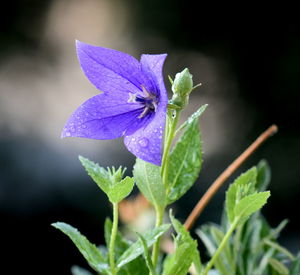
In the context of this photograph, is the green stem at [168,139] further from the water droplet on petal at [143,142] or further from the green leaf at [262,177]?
the green leaf at [262,177]

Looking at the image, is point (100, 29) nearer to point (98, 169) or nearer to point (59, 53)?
point (59, 53)

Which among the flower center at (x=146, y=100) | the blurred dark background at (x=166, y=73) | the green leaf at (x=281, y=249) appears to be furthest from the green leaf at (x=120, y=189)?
the blurred dark background at (x=166, y=73)

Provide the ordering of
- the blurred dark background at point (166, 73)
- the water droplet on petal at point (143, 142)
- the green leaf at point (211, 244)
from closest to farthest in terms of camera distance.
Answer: the water droplet on petal at point (143, 142) < the green leaf at point (211, 244) < the blurred dark background at point (166, 73)

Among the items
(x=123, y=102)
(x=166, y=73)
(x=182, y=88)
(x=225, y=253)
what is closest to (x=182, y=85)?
(x=182, y=88)

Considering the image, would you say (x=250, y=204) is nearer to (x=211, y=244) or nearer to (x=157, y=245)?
(x=157, y=245)

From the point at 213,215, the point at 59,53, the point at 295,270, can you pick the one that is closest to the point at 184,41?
the point at 59,53
